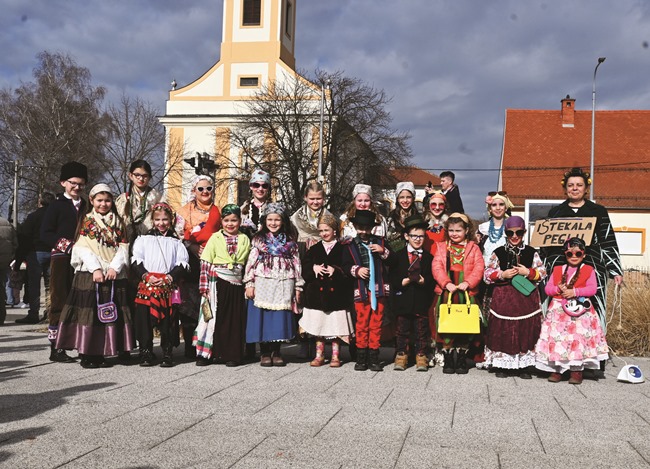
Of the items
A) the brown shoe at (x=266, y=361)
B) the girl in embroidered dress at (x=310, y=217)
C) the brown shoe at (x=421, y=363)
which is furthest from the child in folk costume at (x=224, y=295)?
the brown shoe at (x=421, y=363)

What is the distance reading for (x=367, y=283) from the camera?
7.27 metres

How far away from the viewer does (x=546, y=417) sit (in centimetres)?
497

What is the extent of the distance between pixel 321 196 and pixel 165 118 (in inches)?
1481

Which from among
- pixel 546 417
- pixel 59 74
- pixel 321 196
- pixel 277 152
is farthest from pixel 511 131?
pixel 546 417

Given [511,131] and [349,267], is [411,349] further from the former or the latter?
[511,131]

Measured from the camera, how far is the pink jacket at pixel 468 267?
7062mm

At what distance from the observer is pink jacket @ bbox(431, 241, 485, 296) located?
706 cm

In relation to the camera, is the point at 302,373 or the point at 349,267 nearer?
the point at 302,373

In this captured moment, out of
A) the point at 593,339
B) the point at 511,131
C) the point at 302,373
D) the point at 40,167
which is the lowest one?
the point at 302,373

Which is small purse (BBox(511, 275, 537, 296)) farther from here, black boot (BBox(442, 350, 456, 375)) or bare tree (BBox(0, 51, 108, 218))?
bare tree (BBox(0, 51, 108, 218))

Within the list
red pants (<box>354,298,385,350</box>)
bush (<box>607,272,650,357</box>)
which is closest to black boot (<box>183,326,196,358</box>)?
red pants (<box>354,298,385,350</box>)

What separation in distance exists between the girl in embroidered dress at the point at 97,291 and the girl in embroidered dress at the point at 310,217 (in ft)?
6.70

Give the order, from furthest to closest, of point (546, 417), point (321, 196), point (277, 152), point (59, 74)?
point (59, 74) → point (277, 152) → point (321, 196) → point (546, 417)

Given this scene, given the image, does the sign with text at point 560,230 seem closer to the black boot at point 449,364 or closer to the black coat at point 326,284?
the black boot at point 449,364
